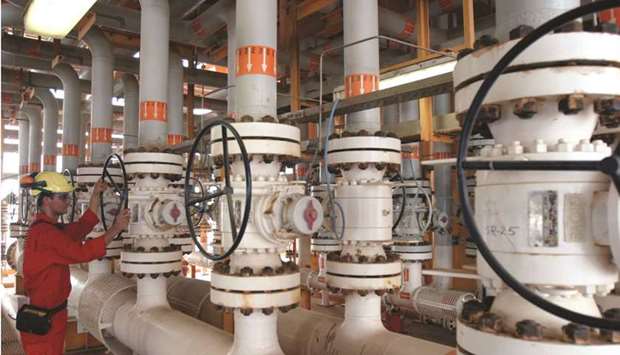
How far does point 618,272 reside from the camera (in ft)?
3.51

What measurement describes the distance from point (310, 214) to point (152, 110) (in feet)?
6.60

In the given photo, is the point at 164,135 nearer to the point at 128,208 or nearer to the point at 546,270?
the point at 128,208

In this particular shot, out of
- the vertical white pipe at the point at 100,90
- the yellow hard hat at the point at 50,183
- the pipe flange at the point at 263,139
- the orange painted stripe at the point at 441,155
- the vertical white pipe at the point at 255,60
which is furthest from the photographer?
the orange painted stripe at the point at 441,155

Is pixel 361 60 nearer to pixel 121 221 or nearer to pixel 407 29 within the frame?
pixel 121 221

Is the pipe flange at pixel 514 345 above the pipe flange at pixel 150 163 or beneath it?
beneath

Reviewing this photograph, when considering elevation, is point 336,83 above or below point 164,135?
above

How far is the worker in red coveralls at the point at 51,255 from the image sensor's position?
294cm

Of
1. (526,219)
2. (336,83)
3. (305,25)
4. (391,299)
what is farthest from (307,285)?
(526,219)

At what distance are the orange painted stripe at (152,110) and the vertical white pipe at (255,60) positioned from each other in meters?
1.49

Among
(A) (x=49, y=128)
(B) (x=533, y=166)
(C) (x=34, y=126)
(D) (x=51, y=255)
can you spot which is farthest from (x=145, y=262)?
(C) (x=34, y=126)

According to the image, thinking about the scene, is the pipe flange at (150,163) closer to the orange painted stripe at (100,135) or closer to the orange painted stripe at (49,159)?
the orange painted stripe at (100,135)

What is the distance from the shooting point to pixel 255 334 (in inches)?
86.7

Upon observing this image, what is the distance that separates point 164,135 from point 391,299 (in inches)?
113

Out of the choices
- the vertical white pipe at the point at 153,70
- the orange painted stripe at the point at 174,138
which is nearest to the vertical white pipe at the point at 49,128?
the orange painted stripe at the point at 174,138
